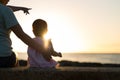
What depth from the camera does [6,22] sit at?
5.61 meters

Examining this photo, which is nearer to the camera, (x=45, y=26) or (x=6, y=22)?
(x=6, y=22)

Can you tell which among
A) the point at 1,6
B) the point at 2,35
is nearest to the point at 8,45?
the point at 2,35

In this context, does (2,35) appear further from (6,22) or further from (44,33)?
(44,33)

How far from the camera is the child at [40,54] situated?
20.7ft

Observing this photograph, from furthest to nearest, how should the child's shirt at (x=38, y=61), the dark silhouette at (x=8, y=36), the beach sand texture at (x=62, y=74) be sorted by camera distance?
1. the child's shirt at (x=38, y=61)
2. the dark silhouette at (x=8, y=36)
3. the beach sand texture at (x=62, y=74)

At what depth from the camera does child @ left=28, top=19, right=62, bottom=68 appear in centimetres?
631

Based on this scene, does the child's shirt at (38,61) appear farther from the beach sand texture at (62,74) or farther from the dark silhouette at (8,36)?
the beach sand texture at (62,74)

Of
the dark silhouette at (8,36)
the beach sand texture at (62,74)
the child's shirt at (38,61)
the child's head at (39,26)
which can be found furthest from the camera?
the child's head at (39,26)

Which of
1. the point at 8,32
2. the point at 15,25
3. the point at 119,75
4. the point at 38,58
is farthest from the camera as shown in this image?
the point at 38,58

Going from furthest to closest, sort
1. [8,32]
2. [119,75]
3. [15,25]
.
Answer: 1. [8,32]
2. [15,25]
3. [119,75]

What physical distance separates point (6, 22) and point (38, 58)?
98cm

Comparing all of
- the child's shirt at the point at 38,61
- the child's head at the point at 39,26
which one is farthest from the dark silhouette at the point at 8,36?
the child's head at the point at 39,26

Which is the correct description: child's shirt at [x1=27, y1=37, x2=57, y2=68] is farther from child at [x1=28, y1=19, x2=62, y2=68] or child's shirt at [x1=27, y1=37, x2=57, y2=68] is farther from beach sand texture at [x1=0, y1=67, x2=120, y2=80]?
beach sand texture at [x1=0, y1=67, x2=120, y2=80]

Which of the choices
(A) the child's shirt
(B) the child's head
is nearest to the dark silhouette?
(A) the child's shirt
